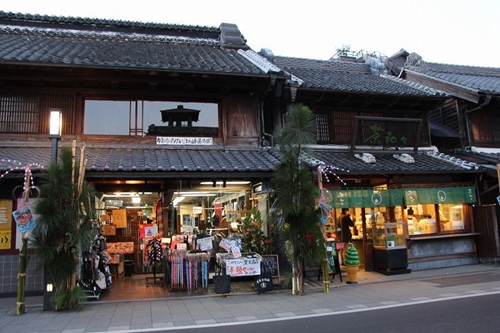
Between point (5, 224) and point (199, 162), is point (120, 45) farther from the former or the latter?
point (5, 224)

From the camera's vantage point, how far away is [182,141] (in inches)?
520

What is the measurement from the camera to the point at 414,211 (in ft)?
49.4

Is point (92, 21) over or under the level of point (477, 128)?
over

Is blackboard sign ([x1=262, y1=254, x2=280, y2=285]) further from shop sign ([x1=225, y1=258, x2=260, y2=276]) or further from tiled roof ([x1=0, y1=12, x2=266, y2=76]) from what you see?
tiled roof ([x1=0, y1=12, x2=266, y2=76])

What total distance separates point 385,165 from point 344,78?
545 centimetres

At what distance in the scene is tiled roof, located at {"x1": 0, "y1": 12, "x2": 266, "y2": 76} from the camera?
1205 cm

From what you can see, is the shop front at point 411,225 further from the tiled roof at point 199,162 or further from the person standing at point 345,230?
the tiled roof at point 199,162

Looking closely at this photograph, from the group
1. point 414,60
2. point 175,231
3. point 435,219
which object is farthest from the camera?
point 414,60

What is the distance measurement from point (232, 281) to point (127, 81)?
7.33m

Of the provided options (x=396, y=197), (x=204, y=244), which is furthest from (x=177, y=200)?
(x=396, y=197)

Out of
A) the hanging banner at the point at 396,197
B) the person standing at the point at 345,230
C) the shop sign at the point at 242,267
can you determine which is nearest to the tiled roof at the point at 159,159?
the shop sign at the point at 242,267

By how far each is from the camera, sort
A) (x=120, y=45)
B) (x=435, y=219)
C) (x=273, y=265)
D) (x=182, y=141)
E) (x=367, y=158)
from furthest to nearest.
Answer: (x=120, y=45), (x=435, y=219), (x=367, y=158), (x=182, y=141), (x=273, y=265)

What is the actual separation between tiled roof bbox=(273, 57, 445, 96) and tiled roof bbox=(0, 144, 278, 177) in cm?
375

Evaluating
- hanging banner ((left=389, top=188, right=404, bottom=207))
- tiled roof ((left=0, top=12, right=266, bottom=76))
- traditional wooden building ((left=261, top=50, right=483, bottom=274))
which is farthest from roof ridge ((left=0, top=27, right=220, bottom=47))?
hanging banner ((left=389, top=188, right=404, bottom=207))
